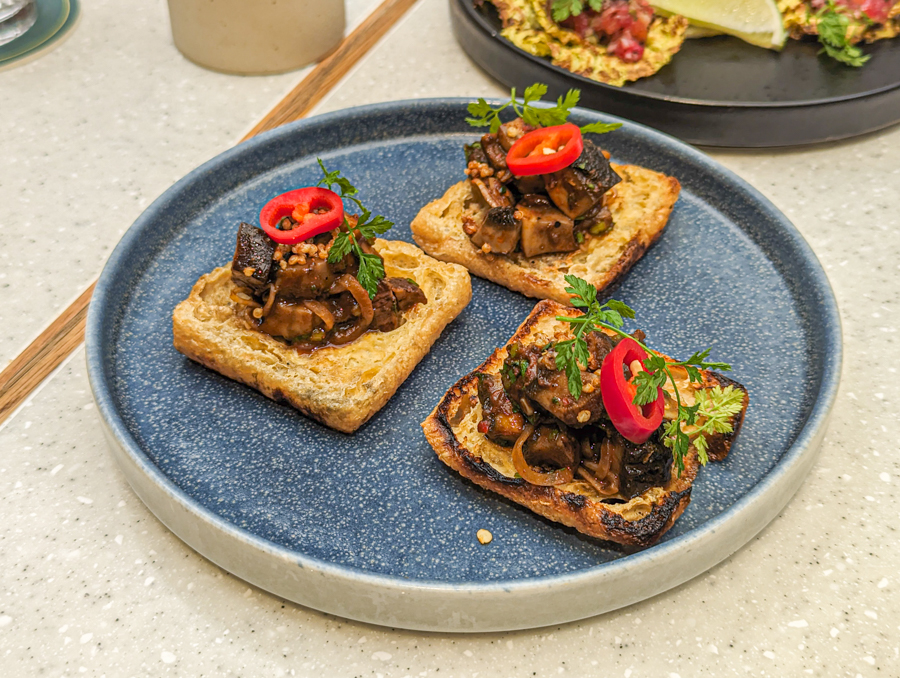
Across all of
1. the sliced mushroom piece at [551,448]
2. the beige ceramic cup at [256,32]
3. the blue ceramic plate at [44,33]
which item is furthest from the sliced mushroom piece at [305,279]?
the blue ceramic plate at [44,33]

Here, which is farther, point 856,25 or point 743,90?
point 856,25

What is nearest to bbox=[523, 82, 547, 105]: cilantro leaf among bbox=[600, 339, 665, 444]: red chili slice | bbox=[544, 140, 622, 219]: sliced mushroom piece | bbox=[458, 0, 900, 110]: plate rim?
bbox=[544, 140, 622, 219]: sliced mushroom piece

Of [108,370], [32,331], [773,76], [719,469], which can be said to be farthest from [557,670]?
[773,76]

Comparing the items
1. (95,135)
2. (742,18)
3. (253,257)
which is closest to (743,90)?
(742,18)

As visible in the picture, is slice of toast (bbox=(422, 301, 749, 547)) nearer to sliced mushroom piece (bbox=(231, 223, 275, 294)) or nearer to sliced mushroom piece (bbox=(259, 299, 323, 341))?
sliced mushroom piece (bbox=(259, 299, 323, 341))

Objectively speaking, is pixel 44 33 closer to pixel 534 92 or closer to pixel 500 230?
pixel 534 92
